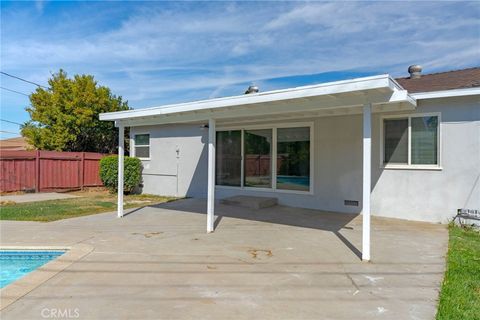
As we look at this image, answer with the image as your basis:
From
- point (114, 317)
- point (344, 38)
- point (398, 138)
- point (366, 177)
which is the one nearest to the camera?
point (114, 317)

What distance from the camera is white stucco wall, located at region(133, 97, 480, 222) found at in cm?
701

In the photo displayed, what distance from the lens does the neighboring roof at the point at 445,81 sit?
738 centimetres

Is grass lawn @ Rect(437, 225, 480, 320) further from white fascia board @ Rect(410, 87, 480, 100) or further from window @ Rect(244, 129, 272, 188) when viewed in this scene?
window @ Rect(244, 129, 272, 188)

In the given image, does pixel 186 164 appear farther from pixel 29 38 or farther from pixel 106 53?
pixel 29 38

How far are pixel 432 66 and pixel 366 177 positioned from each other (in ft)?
33.2

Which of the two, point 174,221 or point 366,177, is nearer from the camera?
point 366,177

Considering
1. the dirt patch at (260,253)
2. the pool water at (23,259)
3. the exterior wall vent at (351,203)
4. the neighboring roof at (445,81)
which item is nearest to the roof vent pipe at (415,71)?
the neighboring roof at (445,81)

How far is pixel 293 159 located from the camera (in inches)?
371

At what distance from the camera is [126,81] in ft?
61.4

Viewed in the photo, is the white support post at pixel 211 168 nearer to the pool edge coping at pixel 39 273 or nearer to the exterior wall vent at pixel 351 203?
the pool edge coping at pixel 39 273

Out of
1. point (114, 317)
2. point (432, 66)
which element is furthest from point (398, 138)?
point (114, 317)

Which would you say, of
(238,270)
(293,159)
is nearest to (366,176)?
(238,270)

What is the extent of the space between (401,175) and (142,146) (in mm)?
10036

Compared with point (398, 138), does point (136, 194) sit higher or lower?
lower
